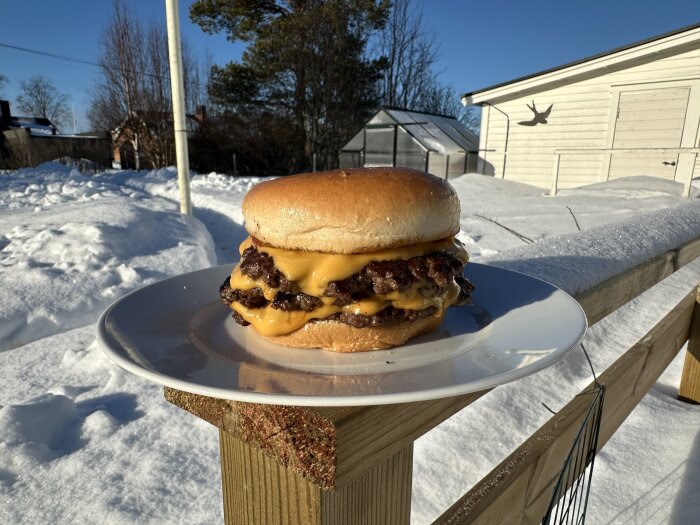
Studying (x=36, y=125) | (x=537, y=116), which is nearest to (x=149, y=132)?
(x=537, y=116)

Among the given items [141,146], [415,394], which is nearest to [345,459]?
[415,394]

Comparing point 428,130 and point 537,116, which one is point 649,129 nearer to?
point 537,116

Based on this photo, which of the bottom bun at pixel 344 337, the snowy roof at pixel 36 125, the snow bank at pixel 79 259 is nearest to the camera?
the bottom bun at pixel 344 337

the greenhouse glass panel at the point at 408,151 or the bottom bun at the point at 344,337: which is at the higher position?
the greenhouse glass panel at the point at 408,151

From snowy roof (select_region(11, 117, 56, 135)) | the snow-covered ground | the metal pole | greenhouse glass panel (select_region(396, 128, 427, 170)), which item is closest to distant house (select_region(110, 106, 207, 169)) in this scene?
greenhouse glass panel (select_region(396, 128, 427, 170))

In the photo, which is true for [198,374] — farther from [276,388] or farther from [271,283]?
[271,283]

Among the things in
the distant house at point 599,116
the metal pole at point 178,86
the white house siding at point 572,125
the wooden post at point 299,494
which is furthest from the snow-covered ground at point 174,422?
the white house siding at point 572,125

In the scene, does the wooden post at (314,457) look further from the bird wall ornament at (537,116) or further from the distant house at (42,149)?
the distant house at (42,149)
